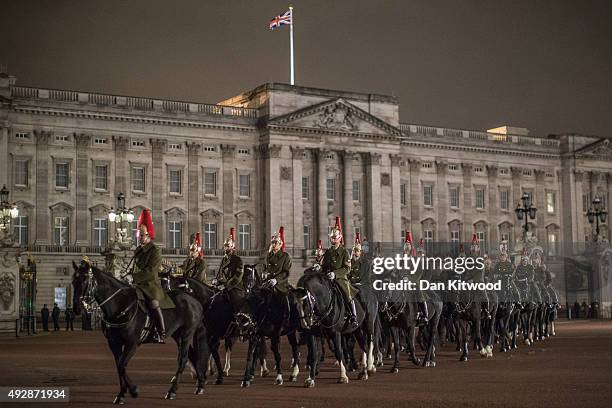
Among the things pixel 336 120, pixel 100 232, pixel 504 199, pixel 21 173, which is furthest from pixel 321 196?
pixel 21 173

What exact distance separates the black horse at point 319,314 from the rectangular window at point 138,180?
57213 millimetres

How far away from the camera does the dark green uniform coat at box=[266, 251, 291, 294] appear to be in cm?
2286

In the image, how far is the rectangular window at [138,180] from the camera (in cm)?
7812

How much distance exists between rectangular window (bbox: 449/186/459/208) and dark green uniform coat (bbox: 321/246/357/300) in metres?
73.1

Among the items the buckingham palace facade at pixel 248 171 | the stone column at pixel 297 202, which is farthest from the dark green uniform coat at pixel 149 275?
the stone column at pixel 297 202

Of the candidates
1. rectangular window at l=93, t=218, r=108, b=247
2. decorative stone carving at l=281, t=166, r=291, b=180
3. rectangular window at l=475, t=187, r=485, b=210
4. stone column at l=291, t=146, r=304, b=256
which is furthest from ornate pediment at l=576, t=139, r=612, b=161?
rectangular window at l=93, t=218, r=108, b=247

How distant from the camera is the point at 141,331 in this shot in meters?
18.6

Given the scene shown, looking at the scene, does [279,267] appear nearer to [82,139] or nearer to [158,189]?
[82,139]

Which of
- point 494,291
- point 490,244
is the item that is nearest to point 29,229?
point 490,244

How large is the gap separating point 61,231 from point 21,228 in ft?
10.5

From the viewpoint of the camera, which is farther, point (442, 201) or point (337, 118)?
point (442, 201)

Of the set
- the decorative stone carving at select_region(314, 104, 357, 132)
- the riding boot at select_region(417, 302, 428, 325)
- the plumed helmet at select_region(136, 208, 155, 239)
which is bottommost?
the riding boot at select_region(417, 302, 428, 325)

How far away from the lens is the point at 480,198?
97250 mm
